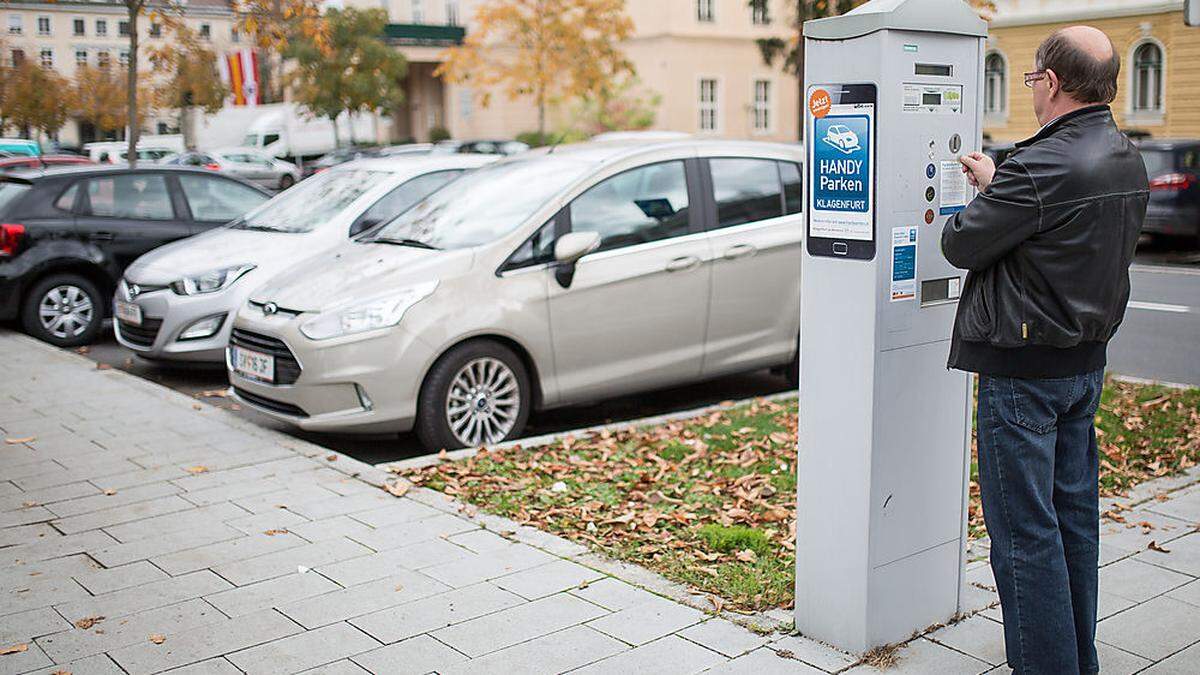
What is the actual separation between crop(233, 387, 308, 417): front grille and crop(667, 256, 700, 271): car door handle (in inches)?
95.3

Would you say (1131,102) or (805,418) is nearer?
(805,418)

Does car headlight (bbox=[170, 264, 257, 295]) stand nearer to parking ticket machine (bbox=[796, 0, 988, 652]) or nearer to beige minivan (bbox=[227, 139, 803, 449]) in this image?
beige minivan (bbox=[227, 139, 803, 449])

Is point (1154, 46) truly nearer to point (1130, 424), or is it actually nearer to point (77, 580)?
point (1130, 424)

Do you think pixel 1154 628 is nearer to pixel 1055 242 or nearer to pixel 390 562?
pixel 1055 242

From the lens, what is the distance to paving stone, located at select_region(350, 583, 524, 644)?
4453 mm

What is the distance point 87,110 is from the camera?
4356 centimetres

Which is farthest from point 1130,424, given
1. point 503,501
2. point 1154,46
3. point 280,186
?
point 280,186

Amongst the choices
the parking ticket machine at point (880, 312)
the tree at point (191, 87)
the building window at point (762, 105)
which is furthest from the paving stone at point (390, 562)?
the building window at point (762, 105)

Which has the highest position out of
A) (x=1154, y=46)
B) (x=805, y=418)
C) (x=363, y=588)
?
(x=1154, y=46)

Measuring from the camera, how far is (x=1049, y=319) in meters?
3.52

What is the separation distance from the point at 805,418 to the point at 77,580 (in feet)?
9.90

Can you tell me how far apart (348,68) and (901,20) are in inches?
1599

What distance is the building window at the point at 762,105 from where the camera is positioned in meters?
47.7

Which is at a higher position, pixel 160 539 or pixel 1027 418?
pixel 1027 418
